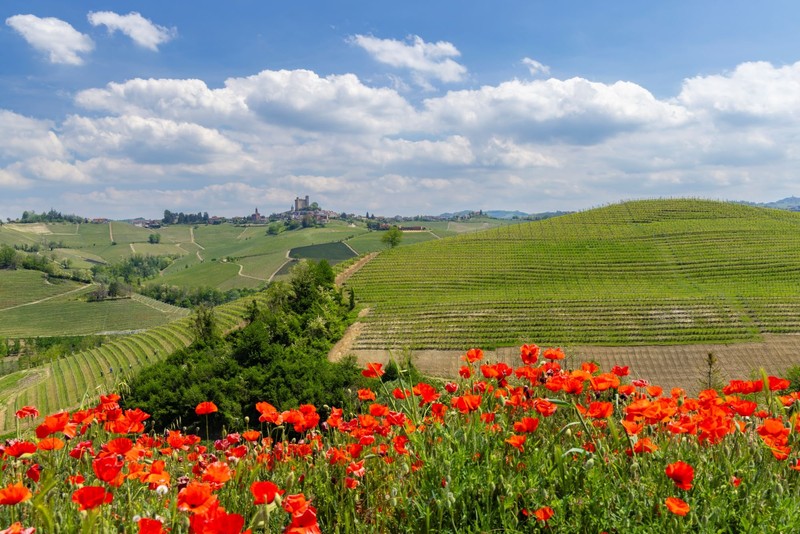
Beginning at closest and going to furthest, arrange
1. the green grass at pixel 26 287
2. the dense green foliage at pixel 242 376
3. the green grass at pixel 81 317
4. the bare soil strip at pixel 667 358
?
the dense green foliage at pixel 242 376 → the bare soil strip at pixel 667 358 → the green grass at pixel 81 317 → the green grass at pixel 26 287

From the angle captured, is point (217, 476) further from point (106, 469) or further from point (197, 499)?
point (106, 469)

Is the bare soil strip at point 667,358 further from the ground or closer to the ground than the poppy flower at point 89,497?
closer to the ground

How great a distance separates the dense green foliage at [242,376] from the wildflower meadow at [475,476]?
1493 cm

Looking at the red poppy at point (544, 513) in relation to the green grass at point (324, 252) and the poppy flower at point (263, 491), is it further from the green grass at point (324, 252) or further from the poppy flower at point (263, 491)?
the green grass at point (324, 252)

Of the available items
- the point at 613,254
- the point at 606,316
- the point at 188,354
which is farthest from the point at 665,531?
the point at 613,254

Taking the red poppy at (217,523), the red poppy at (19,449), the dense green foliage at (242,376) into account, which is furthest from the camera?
the dense green foliage at (242,376)

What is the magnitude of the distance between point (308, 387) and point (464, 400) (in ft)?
81.2

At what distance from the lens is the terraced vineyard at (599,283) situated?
44188 mm

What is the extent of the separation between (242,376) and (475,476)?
88.7 ft

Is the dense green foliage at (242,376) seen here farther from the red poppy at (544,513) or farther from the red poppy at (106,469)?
the red poppy at (544,513)

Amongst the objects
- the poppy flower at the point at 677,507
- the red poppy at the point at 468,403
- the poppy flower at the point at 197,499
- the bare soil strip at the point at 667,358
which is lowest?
the bare soil strip at the point at 667,358

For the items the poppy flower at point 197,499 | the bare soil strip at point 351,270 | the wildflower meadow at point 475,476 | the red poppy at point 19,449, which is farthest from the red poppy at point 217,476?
the bare soil strip at point 351,270

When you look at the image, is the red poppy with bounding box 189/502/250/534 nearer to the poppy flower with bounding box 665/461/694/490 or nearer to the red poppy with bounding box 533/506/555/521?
the red poppy with bounding box 533/506/555/521

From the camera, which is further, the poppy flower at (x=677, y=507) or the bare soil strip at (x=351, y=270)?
the bare soil strip at (x=351, y=270)
